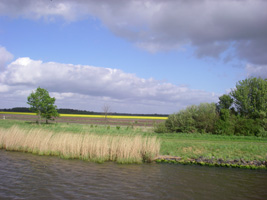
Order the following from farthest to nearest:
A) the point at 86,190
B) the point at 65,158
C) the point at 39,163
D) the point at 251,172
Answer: the point at 65,158 < the point at 39,163 < the point at 251,172 < the point at 86,190

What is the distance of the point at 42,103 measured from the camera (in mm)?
41938

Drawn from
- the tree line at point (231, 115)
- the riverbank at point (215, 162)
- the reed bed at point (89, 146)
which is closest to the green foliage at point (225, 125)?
the tree line at point (231, 115)

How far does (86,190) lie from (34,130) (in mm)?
9615

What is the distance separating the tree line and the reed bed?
44.2 ft

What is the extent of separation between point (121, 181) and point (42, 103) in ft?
113

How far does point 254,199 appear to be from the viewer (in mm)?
9320

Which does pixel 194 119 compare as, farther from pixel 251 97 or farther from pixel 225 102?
pixel 251 97

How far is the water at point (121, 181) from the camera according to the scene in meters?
9.52

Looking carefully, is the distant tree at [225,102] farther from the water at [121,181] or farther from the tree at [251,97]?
the water at [121,181]

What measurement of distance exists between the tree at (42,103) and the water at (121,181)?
2846 centimetres

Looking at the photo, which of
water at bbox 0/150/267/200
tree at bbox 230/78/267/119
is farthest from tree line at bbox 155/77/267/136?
water at bbox 0/150/267/200

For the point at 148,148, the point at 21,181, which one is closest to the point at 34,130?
the point at 21,181

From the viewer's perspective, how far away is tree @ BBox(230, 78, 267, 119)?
27.9 metres

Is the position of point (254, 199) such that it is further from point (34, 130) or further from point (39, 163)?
point (34, 130)
